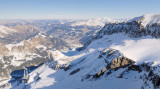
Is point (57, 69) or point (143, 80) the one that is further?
point (57, 69)

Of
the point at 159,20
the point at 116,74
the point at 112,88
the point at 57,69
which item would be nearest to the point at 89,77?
the point at 116,74

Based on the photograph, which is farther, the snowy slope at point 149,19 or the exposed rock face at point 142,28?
the snowy slope at point 149,19

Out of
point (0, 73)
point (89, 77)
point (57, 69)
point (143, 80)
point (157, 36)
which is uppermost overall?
point (157, 36)

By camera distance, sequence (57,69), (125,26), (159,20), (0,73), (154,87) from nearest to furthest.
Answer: (154,87)
(57,69)
(159,20)
(125,26)
(0,73)

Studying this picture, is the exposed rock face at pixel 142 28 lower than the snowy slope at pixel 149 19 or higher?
lower

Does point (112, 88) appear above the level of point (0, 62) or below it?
above

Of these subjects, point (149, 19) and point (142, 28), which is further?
point (149, 19)

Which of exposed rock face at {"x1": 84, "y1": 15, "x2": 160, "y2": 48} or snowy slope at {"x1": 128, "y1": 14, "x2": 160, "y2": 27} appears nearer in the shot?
exposed rock face at {"x1": 84, "y1": 15, "x2": 160, "y2": 48}

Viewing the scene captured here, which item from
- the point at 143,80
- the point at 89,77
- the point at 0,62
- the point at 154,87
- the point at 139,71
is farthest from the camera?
the point at 0,62

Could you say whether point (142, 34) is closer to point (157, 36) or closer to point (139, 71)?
point (157, 36)

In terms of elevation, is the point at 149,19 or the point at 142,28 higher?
the point at 149,19

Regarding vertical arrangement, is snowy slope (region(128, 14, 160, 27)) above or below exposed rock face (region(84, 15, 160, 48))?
above
